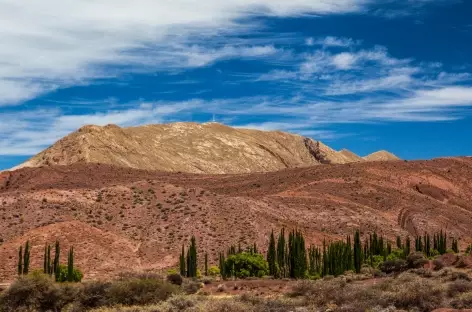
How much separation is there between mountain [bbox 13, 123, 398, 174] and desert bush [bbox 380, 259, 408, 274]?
82.3 meters

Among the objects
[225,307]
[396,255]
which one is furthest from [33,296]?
[396,255]

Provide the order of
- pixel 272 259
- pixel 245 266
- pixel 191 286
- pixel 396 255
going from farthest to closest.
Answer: pixel 396 255 → pixel 272 259 → pixel 245 266 → pixel 191 286

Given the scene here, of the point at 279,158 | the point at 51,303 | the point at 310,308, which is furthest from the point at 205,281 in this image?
the point at 279,158

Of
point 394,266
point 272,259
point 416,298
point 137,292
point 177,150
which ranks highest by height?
point 177,150

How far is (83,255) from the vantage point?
207 feet

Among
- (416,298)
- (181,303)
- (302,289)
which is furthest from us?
(302,289)

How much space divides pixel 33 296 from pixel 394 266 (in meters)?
30.4

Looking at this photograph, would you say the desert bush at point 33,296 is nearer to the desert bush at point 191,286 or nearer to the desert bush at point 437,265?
the desert bush at point 191,286

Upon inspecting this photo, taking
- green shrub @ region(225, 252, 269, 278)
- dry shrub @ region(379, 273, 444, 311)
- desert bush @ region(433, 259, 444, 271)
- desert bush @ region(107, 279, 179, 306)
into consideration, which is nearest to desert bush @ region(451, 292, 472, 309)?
dry shrub @ region(379, 273, 444, 311)

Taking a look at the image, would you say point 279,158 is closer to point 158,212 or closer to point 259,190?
point 259,190

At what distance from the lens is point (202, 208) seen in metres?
77.1

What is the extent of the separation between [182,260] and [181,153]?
11010cm

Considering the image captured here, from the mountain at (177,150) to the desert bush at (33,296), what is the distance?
309 feet

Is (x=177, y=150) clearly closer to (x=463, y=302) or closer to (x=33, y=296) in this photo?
(x=33, y=296)
